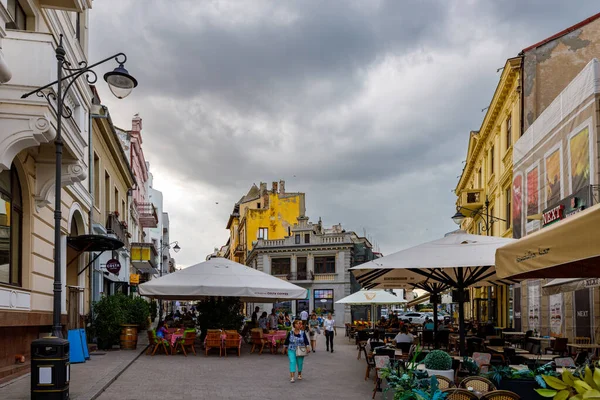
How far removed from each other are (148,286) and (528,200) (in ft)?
45.5

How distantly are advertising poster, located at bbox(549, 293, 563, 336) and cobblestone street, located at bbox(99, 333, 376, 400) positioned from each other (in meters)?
6.27

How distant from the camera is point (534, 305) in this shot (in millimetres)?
22500

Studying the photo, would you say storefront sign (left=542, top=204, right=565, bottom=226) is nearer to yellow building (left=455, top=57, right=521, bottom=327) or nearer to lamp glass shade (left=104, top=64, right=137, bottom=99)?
yellow building (left=455, top=57, right=521, bottom=327)

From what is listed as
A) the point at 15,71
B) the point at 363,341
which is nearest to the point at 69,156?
the point at 15,71

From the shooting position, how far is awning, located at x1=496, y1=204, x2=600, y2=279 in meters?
5.14

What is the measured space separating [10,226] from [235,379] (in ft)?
19.4

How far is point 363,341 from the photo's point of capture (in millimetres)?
19672

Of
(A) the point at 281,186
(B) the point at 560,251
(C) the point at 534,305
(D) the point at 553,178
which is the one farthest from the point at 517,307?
(A) the point at 281,186

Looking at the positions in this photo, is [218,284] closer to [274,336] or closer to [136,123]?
[274,336]

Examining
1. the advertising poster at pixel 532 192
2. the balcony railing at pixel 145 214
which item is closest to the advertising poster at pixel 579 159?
the advertising poster at pixel 532 192

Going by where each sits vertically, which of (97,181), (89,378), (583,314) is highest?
(97,181)

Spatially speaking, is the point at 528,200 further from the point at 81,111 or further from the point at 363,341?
the point at 81,111

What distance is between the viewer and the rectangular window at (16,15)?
1293cm

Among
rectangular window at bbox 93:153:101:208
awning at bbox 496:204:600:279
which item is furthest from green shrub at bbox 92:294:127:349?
awning at bbox 496:204:600:279
